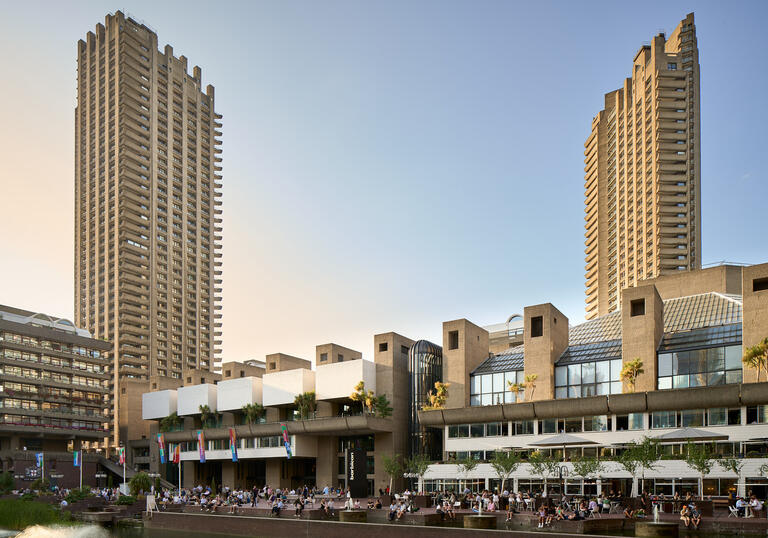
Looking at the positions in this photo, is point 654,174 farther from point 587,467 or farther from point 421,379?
point 587,467

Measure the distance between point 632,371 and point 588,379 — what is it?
5.04 metres

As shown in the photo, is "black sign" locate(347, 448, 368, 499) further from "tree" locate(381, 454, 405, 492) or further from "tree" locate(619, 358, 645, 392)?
"tree" locate(619, 358, 645, 392)

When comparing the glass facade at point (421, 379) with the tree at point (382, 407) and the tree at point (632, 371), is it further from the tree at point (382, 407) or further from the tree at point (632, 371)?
the tree at point (632, 371)

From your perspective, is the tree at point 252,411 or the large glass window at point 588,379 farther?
the tree at point 252,411

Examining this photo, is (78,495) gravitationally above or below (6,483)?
above

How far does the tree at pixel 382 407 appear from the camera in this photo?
7475 centimetres

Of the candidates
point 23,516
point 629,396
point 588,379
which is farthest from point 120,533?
point 588,379

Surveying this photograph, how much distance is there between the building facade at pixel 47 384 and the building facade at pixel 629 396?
5949cm

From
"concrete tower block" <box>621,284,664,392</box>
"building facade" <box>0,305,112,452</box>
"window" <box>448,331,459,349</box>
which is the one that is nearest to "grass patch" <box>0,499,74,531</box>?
"window" <box>448,331,459,349</box>

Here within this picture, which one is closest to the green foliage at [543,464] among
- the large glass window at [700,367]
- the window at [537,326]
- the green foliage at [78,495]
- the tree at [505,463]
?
the tree at [505,463]

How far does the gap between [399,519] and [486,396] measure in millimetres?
26612

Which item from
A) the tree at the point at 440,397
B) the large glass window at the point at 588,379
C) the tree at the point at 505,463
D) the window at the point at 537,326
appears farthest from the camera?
the tree at the point at 440,397

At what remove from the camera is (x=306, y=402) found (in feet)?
264

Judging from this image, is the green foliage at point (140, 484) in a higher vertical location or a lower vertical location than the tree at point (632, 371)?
lower
